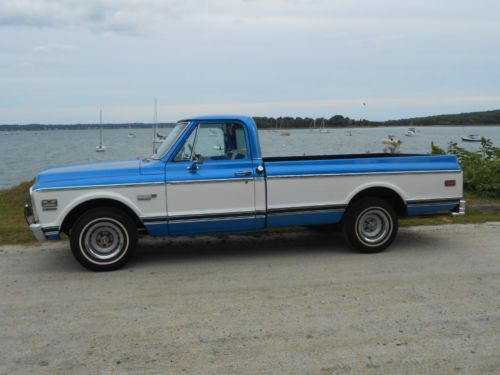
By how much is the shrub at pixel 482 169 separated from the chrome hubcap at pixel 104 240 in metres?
7.99

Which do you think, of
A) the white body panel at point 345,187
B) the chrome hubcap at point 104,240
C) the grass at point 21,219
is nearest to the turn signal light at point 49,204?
the chrome hubcap at point 104,240

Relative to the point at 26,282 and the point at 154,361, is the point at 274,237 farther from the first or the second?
the point at 154,361

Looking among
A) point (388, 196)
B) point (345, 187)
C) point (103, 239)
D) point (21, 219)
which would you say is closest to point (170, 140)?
point (103, 239)

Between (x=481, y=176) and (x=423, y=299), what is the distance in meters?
7.49

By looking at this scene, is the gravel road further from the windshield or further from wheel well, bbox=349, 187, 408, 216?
the windshield

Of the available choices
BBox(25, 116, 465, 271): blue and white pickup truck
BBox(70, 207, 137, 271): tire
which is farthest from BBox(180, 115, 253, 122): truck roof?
BBox(70, 207, 137, 271): tire

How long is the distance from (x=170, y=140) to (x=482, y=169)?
7850mm

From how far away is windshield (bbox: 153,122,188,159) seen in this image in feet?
23.8

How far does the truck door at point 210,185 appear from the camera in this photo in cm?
698

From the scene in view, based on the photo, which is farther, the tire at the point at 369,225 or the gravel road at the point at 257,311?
the tire at the point at 369,225

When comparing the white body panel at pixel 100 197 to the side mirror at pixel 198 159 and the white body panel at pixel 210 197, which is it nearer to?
the white body panel at pixel 210 197

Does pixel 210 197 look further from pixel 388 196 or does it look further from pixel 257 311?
pixel 388 196

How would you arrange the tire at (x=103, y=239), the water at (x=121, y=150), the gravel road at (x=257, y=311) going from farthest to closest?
the water at (x=121, y=150), the tire at (x=103, y=239), the gravel road at (x=257, y=311)

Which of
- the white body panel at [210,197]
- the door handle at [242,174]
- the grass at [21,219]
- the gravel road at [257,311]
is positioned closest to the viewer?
the gravel road at [257,311]
